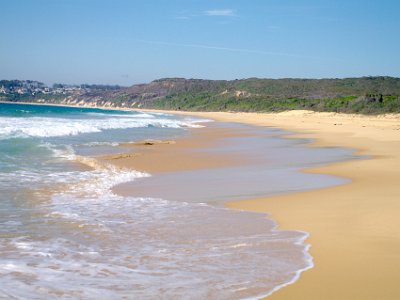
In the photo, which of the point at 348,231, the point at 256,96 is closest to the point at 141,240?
the point at 348,231

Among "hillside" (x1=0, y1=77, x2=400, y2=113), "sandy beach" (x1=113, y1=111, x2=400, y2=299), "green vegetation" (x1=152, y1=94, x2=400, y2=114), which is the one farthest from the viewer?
"hillside" (x1=0, y1=77, x2=400, y2=113)

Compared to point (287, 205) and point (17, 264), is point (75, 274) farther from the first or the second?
point (287, 205)

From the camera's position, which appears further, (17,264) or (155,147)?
(155,147)

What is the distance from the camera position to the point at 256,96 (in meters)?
105

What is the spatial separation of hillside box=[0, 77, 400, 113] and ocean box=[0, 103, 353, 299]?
158ft

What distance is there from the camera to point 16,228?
6.55 metres

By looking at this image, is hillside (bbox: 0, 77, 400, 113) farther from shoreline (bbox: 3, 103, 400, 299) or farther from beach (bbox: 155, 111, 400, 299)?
beach (bbox: 155, 111, 400, 299)

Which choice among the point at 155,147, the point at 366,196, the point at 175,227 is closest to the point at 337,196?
the point at 366,196

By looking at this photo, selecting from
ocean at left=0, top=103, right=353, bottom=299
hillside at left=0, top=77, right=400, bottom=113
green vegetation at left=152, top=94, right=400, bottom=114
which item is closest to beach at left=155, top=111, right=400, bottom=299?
ocean at left=0, top=103, right=353, bottom=299

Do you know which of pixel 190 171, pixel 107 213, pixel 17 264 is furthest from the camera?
pixel 190 171

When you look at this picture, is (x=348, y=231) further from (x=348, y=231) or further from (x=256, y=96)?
(x=256, y=96)

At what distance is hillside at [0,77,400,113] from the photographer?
64.3 m

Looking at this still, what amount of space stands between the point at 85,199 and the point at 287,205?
358 centimetres

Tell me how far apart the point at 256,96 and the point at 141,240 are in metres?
100
